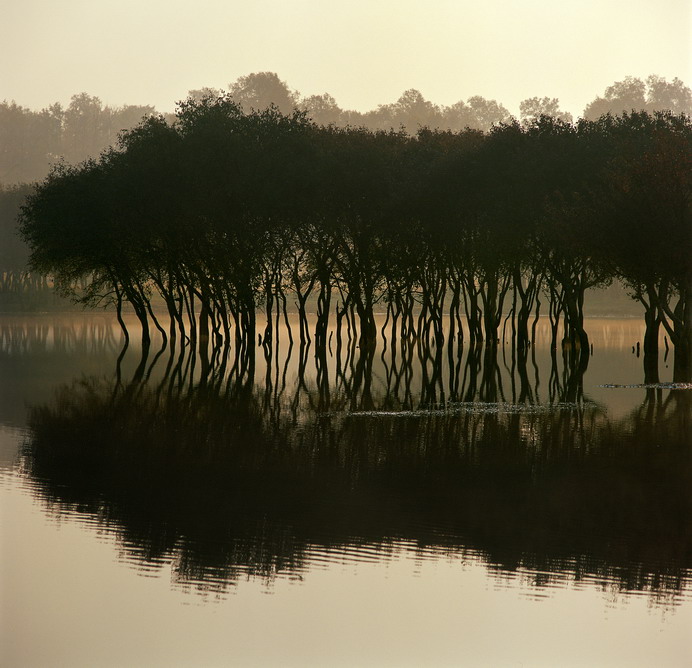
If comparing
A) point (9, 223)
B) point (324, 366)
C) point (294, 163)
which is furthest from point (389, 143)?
point (9, 223)

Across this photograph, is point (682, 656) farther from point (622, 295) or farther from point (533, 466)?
point (622, 295)

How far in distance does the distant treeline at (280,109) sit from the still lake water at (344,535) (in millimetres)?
136364

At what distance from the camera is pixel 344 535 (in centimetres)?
1405

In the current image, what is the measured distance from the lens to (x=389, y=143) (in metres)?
60.4

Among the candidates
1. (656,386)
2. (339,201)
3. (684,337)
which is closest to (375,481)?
(656,386)

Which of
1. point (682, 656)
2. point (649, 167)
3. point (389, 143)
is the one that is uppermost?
point (389, 143)

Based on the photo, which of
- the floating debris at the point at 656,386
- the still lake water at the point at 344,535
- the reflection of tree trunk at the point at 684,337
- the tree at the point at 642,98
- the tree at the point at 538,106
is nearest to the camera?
the still lake water at the point at 344,535

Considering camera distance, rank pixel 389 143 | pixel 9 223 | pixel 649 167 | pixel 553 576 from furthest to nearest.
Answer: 1. pixel 9 223
2. pixel 389 143
3. pixel 649 167
4. pixel 553 576

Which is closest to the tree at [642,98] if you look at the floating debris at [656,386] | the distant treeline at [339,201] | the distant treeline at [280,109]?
the distant treeline at [280,109]

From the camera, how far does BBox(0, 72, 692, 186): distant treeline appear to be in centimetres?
16650

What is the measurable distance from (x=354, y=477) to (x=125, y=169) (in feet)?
140

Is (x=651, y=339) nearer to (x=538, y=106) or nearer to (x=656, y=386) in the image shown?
(x=656, y=386)

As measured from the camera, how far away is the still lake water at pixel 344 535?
403 inches

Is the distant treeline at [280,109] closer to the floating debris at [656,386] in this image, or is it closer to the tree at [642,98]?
the tree at [642,98]
